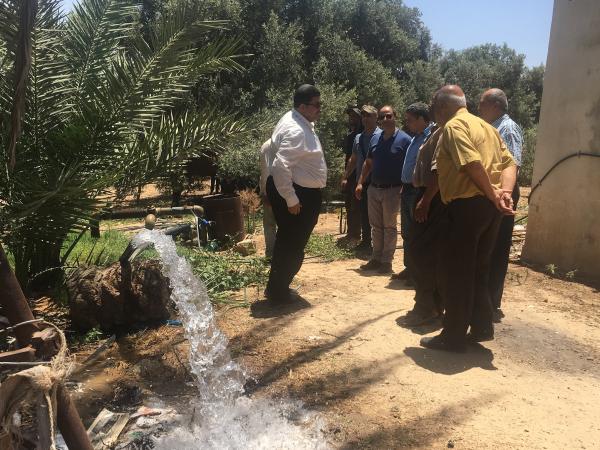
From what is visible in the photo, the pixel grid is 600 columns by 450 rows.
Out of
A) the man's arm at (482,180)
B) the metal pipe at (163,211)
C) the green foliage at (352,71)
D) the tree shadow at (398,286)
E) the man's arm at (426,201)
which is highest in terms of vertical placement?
the green foliage at (352,71)

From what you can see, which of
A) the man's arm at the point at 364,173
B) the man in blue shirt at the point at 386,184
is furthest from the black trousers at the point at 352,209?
the man in blue shirt at the point at 386,184

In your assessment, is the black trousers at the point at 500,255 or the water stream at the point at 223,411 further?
the black trousers at the point at 500,255

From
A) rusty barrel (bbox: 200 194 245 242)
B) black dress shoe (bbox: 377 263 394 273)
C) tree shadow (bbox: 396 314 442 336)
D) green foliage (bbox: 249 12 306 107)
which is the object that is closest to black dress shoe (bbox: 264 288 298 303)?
tree shadow (bbox: 396 314 442 336)

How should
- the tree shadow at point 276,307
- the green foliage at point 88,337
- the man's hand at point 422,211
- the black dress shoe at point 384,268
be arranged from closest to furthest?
the man's hand at point 422,211 < the green foliage at point 88,337 < the tree shadow at point 276,307 < the black dress shoe at point 384,268

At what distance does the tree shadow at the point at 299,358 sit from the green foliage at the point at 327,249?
2.51 m

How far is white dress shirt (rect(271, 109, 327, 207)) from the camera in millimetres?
4285

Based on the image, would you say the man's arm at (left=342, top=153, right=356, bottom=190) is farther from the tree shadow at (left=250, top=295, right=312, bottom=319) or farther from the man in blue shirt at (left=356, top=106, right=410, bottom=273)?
the tree shadow at (left=250, top=295, right=312, bottom=319)

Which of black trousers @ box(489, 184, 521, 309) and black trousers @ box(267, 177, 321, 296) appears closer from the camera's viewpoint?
black trousers @ box(489, 184, 521, 309)

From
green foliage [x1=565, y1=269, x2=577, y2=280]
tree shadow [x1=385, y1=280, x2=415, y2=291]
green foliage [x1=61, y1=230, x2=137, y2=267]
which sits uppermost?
green foliage [x1=565, y1=269, x2=577, y2=280]

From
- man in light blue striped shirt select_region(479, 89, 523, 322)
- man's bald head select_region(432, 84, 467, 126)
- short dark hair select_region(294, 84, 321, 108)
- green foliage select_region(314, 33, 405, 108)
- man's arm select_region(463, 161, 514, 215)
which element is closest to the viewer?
man's arm select_region(463, 161, 514, 215)

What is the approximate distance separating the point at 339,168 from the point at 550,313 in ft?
25.2

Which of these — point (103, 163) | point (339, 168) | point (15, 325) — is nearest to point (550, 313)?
point (103, 163)

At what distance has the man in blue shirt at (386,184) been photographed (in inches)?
219

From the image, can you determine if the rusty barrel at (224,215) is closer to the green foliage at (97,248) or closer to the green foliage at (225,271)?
the green foliage at (225,271)
